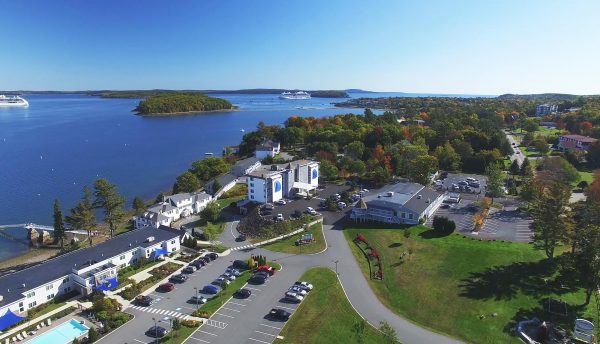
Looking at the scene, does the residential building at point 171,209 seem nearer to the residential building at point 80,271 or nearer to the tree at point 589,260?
the residential building at point 80,271

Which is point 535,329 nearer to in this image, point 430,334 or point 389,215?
point 430,334

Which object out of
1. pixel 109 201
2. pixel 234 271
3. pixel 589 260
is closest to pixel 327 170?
pixel 234 271

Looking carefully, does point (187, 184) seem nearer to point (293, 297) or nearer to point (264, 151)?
point (264, 151)

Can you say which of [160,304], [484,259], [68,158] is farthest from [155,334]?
[68,158]

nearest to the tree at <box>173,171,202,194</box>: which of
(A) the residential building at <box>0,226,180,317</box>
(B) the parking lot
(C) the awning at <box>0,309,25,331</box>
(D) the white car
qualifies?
(A) the residential building at <box>0,226,180,317</box>

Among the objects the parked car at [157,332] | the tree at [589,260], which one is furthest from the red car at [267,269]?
the tree at [589,260]

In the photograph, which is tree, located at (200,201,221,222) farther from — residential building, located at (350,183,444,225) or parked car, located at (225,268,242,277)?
residential building, located at (350,183,444,225)

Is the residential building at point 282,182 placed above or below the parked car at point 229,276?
above

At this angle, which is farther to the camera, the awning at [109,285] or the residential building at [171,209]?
the residential building at [171,209]
